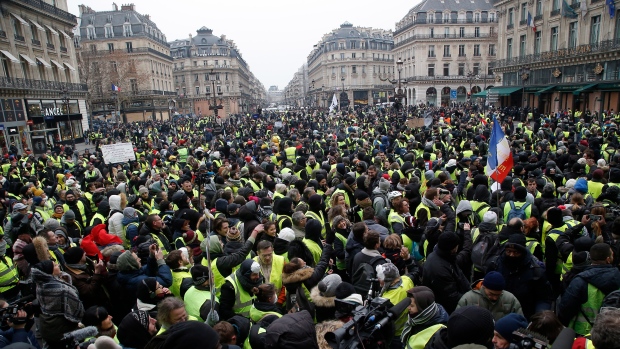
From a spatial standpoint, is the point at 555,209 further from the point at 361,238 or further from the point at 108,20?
the point at 108,20

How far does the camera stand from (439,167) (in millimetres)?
10320

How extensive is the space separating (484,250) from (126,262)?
4353mm

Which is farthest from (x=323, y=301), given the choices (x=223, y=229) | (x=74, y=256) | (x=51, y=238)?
(x=51, y=238)

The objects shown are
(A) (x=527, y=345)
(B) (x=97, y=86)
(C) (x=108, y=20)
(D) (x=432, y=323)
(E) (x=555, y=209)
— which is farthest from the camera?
(C) (x=108, y=20)

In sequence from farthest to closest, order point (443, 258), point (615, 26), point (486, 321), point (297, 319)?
point (615, 26), point (443, 258), point (297, 319), point (486, 321)

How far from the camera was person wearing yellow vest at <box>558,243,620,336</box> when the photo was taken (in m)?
3.73

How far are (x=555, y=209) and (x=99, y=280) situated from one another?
5.92 m

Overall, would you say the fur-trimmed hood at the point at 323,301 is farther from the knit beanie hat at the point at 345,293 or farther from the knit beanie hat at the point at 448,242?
the knit beanie hat at the point at 448,242

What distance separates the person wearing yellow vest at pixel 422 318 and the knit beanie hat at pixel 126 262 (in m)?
3.31

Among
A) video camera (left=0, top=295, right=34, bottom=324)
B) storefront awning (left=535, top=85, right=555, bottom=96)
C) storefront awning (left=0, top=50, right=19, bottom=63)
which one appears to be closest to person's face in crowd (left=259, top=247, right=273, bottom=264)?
→ video camera (left=0, top=295, right=34, bottom=324)

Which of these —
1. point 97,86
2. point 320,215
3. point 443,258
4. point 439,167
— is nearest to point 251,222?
point 320,215

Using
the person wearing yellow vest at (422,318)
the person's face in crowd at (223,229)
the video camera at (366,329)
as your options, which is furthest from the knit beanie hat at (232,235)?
the person wearing yellow vest at (422,318)

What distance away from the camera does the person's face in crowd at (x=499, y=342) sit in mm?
2928

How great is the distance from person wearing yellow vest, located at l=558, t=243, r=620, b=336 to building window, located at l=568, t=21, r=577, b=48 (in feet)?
118
